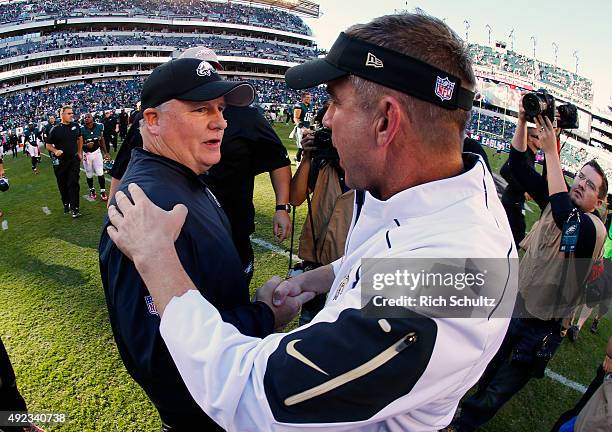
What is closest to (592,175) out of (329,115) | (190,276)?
(329,115)

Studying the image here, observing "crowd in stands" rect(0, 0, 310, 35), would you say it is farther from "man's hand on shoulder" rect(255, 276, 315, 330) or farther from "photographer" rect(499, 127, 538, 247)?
"man's hand on shoulder" rect(255, 276, 315, 330)

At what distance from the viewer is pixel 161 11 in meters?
58.4

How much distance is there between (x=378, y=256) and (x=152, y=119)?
1.43m

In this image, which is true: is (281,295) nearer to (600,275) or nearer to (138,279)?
(138,279)

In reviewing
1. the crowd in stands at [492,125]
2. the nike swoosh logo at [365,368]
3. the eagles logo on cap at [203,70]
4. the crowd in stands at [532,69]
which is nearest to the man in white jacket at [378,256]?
the nike swoosh logo at [365,368]

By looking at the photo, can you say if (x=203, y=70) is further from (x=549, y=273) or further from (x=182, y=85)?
(x=549, y=273)

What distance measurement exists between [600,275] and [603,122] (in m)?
68.0

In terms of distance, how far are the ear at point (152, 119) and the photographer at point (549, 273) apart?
253cm

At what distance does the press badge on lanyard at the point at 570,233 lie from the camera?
2934 millimetres

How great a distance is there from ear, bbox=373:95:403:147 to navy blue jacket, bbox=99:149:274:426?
831 millimetres

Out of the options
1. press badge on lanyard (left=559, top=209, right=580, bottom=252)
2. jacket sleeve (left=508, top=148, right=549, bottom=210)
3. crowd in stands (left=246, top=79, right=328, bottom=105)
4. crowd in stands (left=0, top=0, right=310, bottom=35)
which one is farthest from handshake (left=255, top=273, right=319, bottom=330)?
crowd in stands (left=0, top=0, right=310, bottom=35)

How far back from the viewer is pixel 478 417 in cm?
329

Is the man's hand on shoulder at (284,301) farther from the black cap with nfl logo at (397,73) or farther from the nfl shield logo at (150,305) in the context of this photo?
the black cap with nfl logo at (397,73)

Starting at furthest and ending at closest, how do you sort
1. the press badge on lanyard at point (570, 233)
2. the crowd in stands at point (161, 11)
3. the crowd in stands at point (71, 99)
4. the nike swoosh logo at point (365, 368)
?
the crowd in stands at point (161, 11) → the crowd in stands at point (71, 99) → the press badge on lanyard at point (570, 233) → the nike swoosh logo at point (365, 368)
